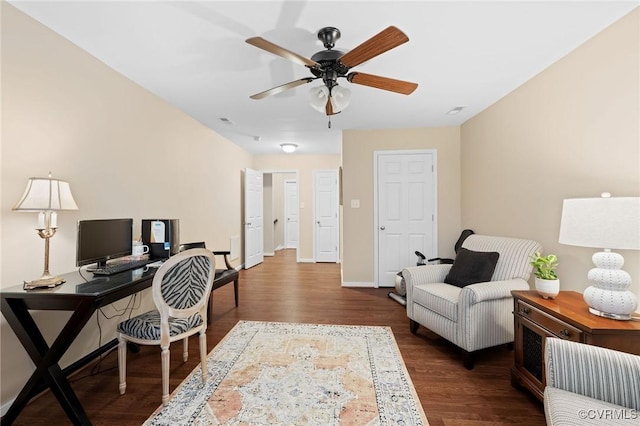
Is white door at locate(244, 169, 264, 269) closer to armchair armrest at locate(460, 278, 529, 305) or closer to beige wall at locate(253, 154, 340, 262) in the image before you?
beige wall at locate(253, 154, 340, 262)

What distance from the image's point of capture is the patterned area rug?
5.16 feet

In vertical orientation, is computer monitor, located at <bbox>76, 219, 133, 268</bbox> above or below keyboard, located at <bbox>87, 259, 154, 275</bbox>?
above

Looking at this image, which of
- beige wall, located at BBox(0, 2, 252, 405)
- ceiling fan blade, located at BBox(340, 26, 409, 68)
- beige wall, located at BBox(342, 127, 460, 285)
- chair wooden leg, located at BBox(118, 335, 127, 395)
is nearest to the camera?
ceiling fan blade, located at BBox(340, 26, 409, 68)

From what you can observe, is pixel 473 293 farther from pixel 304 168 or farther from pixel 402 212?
pixel 304 168

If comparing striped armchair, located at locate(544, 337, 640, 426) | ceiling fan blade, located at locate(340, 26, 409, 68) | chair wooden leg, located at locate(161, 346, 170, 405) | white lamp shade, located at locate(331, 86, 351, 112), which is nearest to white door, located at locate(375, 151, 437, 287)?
white lamp shade, located at locate(331, 86, 351, 112)

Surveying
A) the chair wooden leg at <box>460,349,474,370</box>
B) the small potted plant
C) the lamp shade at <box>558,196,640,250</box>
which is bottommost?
the chair wooden leg at <box>460,349,474,370</box>

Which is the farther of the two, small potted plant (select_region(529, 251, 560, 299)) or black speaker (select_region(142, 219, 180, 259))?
black speaker (select_region(142, 219, 180, 259))

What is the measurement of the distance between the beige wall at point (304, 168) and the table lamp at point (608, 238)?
4814mm

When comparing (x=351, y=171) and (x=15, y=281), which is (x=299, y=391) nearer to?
(x=15, y=281)

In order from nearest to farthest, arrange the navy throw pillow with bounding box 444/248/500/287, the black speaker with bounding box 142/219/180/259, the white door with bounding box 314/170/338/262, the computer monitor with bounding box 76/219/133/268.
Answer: the computer monitor with bounding box 76/219/133/268 → the navy throw pillow with bounding box 444/248/500/287 → the black speaker with bounding box 142/219/180/259 → the white door with bounding box 314/170/338/262

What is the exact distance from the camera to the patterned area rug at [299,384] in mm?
1574

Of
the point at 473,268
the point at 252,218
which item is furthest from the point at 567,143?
the point at 252,218

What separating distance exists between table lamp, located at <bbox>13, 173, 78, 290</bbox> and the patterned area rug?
3.39 feet

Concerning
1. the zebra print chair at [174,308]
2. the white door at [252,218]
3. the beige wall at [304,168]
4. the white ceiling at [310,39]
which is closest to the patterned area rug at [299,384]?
the zebra print chair at [174,308]
